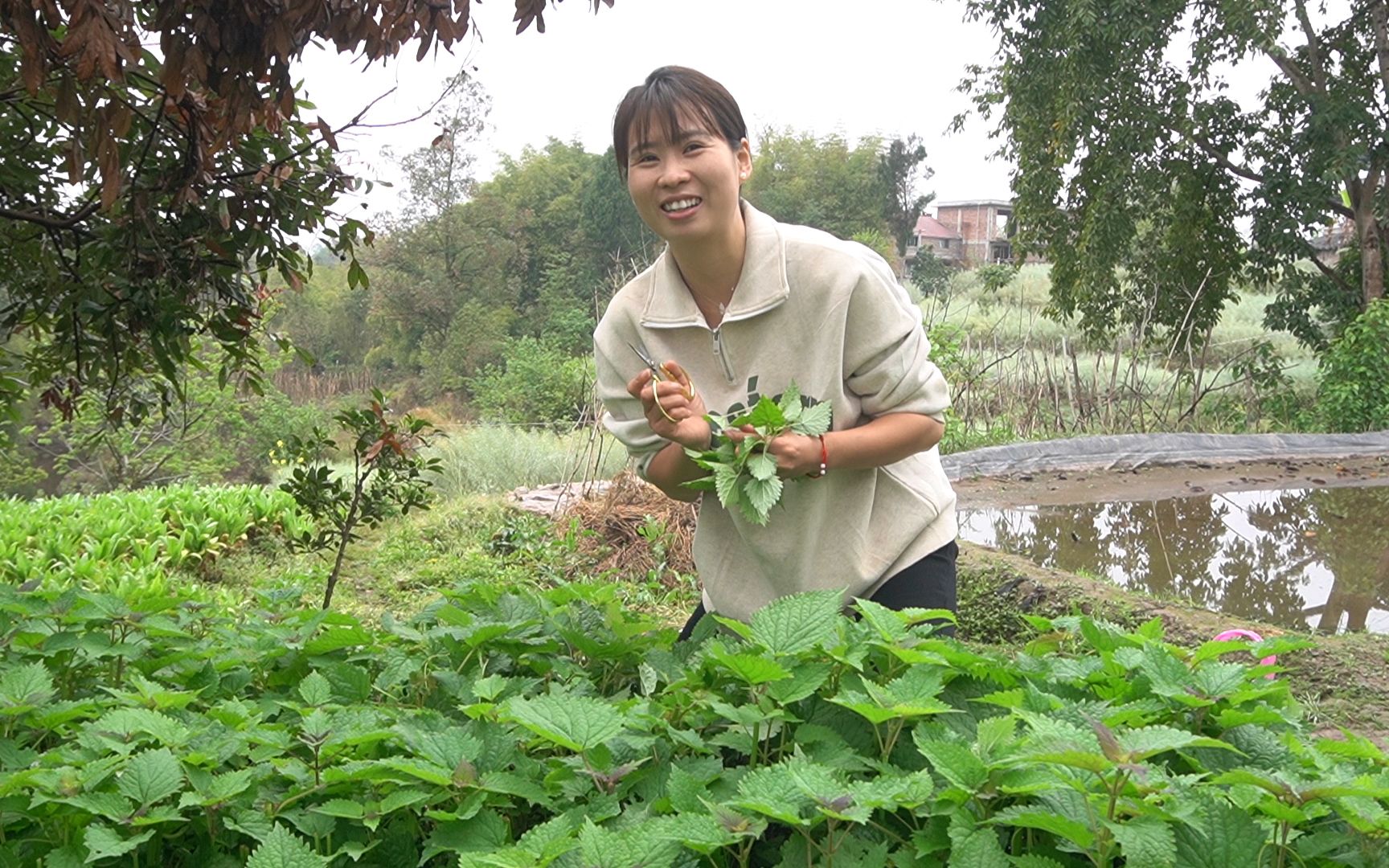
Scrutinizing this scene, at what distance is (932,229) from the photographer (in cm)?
4325

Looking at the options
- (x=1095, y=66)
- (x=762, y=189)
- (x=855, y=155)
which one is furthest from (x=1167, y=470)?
(x=855, y=155)

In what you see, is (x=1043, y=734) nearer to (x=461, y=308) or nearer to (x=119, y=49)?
(x=119, y=49)

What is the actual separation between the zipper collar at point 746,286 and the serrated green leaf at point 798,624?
0.86m

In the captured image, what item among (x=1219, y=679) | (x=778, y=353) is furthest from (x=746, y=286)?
(x=1219, y=679)

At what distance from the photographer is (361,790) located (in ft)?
3.65

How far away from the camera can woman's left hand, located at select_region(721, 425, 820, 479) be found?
1682 millimetres

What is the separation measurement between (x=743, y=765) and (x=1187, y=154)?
14211 millimetres

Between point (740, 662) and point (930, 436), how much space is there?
1024 mm

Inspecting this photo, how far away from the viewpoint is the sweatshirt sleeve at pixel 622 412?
2.12m

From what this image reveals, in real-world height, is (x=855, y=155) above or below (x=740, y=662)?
above

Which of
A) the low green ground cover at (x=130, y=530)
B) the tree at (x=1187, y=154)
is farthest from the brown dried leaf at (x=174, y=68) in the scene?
the tree at (x=1187, y=154)

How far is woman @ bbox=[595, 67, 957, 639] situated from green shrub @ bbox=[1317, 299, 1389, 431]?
11.2 meters

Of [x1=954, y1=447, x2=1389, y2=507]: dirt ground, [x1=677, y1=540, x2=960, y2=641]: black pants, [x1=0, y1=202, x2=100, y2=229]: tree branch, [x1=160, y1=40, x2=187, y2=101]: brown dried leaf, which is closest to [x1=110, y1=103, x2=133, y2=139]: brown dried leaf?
[x1=160, y1=40, x2=187, y2=101]: brown dried leaf

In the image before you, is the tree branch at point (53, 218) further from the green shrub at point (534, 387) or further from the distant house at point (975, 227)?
the distant house at point (975, 227)
